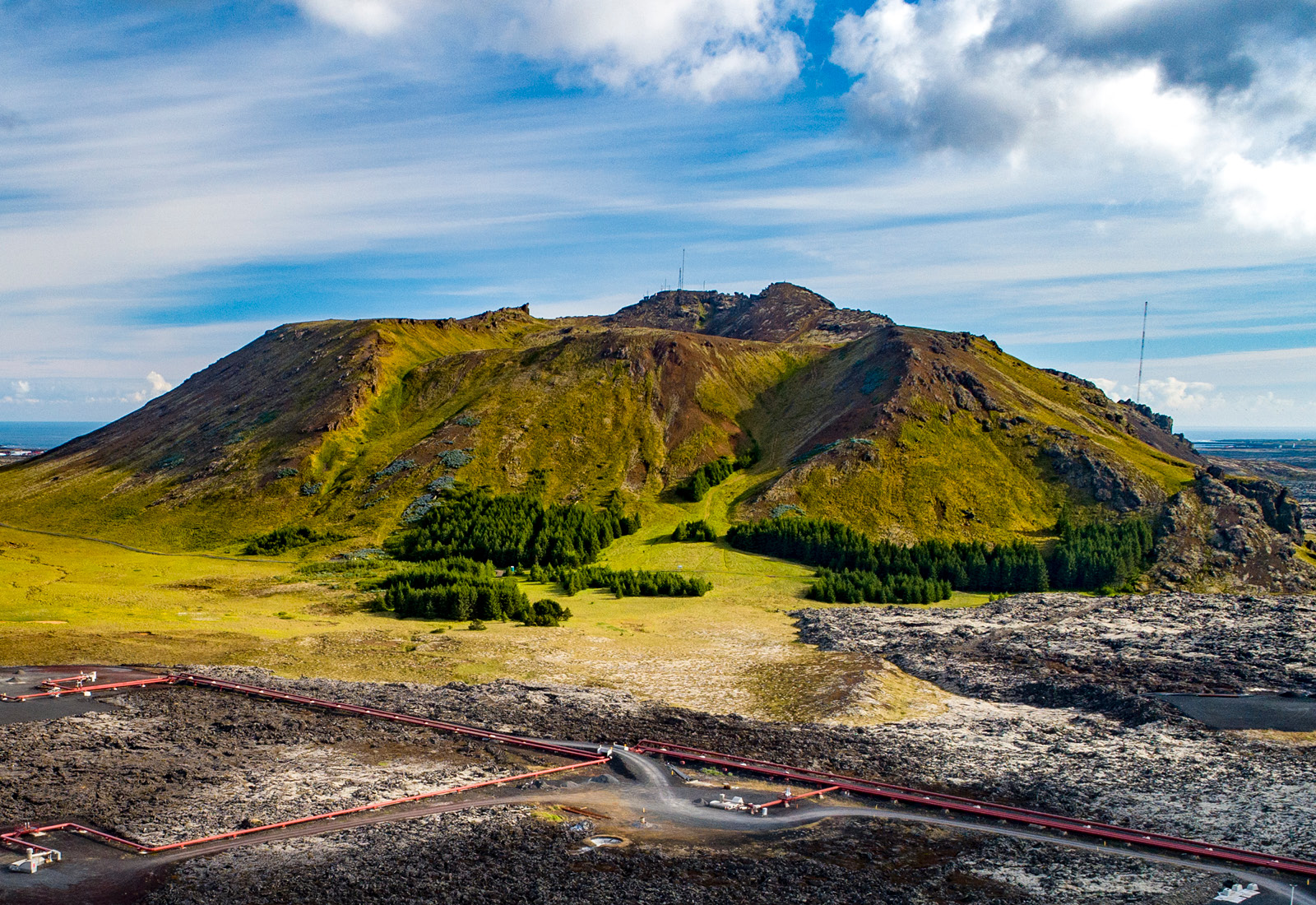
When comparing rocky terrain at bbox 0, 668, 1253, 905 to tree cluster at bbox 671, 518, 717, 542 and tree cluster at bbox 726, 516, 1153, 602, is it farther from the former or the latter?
tree cluster at bbox 671, 518, 717, 542

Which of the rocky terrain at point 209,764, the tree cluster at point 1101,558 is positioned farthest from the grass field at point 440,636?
the tree cluster at point 1101,558

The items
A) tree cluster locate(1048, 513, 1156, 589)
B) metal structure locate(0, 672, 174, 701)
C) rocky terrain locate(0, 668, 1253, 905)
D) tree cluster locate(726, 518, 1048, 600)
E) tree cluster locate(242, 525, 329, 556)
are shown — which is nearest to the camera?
rocky terrain locate(0, 668, 1253, 905)

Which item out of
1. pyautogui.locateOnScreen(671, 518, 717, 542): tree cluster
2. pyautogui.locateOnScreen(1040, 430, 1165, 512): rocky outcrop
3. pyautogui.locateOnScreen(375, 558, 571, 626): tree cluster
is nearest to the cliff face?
pyautogui.locateOnScreen(1040, 430, 1165, 512): rocky outcrop

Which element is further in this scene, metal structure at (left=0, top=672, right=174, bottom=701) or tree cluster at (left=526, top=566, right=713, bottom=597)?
tree cluster at (left=526, top=566, right=713, bottom=597)

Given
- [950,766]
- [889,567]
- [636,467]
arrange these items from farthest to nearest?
1. [636,467]
2. [889,567]
3. [950,766]

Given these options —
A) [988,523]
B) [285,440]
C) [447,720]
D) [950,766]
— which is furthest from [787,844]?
[285,440]

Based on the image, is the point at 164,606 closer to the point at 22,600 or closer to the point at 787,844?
the point at 22,600
